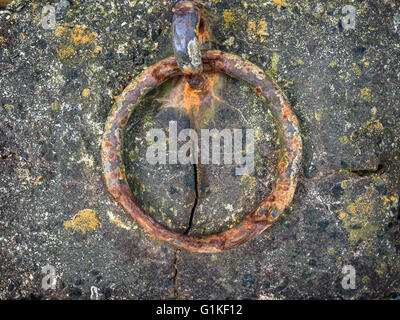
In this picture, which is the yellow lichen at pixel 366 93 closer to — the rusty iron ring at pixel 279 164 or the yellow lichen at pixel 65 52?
the rusty iron ring at pixel 279 164

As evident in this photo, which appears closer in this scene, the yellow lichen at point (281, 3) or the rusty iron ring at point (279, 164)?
the rusty iron ring at point (279, 164)

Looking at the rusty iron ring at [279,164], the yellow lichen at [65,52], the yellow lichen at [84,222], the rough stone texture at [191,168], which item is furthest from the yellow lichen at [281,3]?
the yellow lichen at [84,222]

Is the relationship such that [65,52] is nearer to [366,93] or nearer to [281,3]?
[281,3]

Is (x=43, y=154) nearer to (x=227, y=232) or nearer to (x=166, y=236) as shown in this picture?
(x=166, y=236)

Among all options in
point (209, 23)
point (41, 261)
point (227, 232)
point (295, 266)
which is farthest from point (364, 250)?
point (41, 261)

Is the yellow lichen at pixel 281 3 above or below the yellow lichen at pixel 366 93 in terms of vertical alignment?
above

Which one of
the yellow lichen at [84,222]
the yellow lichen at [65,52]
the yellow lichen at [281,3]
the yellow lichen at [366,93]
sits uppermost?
the yellow lichen at [281,3]

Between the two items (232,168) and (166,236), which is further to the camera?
(232,168)
